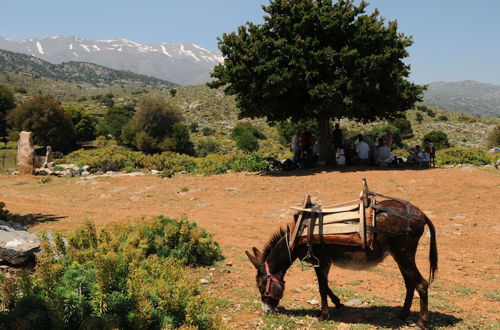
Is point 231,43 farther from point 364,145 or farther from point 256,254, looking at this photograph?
point 256,254

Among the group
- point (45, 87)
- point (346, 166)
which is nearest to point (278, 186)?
point (346, 166)

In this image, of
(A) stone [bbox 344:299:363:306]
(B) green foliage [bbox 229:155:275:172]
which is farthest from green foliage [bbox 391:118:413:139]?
(A) stone [bbox 344:299:363:306]

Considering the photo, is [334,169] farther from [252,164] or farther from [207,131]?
[207,131]

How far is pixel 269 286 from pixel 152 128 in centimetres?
4546

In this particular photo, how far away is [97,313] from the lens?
13.2ft

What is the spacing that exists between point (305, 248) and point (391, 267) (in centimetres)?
381

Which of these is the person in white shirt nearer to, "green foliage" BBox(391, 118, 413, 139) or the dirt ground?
the dirt ground

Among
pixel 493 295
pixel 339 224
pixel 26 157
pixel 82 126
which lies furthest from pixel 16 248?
pixel 82 126

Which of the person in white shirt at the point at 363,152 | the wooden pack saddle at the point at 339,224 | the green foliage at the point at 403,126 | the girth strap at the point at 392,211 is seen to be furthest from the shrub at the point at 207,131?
the girth strap at the point at 392,211

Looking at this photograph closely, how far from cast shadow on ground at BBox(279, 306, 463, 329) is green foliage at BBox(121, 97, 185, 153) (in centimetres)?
4217

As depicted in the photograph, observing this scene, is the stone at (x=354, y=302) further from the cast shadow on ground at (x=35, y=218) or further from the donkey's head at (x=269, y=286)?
the cast shadow on ground at (x=35, y=218)

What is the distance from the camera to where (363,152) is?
20188mm

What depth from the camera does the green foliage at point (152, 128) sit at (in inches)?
1855

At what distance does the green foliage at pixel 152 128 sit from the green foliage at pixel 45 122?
23.7ft
